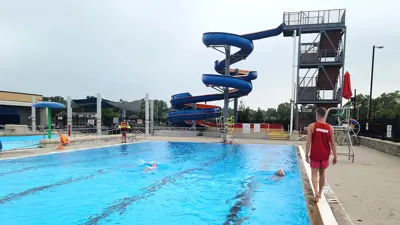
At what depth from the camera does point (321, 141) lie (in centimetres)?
429

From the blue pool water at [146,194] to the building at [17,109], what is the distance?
3076cm

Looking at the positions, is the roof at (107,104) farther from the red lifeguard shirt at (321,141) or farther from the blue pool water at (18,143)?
the red lifeguard shirt at (321,141)

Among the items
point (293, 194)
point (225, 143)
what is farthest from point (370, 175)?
point (225, 143)

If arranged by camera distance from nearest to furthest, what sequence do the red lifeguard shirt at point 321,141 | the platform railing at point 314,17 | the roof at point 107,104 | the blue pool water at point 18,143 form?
the red lifeguard shirt at point 321,141 → the blue pool water at point 18,143 → the platform railing at point 314,17 → the roof at point 107,104

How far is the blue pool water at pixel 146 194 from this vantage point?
15.7 ft

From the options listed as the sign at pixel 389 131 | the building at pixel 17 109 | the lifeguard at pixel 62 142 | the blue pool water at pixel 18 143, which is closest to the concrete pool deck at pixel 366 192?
the sign at pixel 389 131

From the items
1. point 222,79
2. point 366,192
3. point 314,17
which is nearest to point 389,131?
point 366,192

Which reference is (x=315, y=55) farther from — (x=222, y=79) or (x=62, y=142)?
(x=62, y=142)

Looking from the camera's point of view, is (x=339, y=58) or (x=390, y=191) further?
(x=339, y=58)

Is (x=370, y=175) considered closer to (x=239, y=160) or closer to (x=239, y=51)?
(x=239, y=160)

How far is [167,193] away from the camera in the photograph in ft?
20.7

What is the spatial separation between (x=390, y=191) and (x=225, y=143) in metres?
13.8

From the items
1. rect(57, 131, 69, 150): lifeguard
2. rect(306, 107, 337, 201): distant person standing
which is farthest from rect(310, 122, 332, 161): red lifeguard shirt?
rect(57, 131, 69, 150): lifeguard

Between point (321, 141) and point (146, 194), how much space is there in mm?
3914
